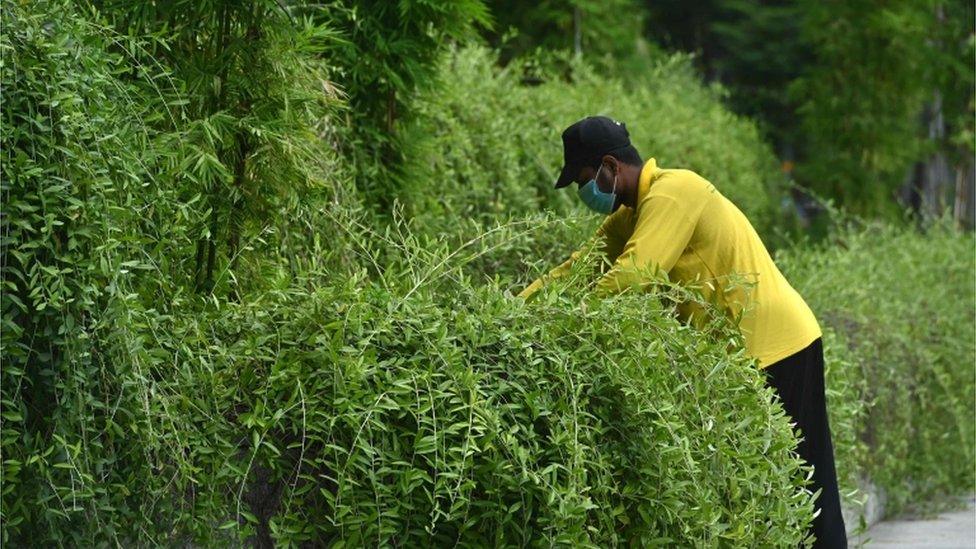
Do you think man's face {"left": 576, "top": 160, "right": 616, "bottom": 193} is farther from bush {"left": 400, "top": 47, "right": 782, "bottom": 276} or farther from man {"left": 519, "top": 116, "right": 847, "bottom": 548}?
bush {"left": 400, "top": 47, "right": 782, "bottom": 276}

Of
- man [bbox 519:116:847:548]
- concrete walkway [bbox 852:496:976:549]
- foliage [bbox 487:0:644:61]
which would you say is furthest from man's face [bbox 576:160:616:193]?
foliage [bbox 487:0:644:61]

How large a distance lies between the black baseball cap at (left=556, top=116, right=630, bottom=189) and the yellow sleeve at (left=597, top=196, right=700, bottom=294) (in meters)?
0.22

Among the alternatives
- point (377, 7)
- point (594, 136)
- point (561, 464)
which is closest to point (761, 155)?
point (377, 7)

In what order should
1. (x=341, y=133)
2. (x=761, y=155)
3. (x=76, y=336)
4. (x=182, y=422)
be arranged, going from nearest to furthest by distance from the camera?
(x=76, y=336) < (x=182, y=422) < (x=341, y=133) < (x=761, y=155)

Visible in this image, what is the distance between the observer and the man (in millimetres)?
5270

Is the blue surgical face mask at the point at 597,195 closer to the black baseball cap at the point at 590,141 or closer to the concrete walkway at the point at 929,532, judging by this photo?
the black baseball cap at the point at 590,141

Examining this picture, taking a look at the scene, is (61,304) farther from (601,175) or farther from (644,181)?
(644,181)

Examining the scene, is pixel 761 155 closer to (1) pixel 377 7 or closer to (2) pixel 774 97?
(1) pixel 377 7

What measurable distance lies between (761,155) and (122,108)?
47.4 feet

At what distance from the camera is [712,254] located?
537cm

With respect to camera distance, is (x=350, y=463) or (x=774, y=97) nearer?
(x=350, y=463)

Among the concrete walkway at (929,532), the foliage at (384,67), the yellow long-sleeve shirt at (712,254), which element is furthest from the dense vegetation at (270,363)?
the concrete walkway at (929,532)

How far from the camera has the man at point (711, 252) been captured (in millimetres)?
5270

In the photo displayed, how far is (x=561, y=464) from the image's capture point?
4.21m
